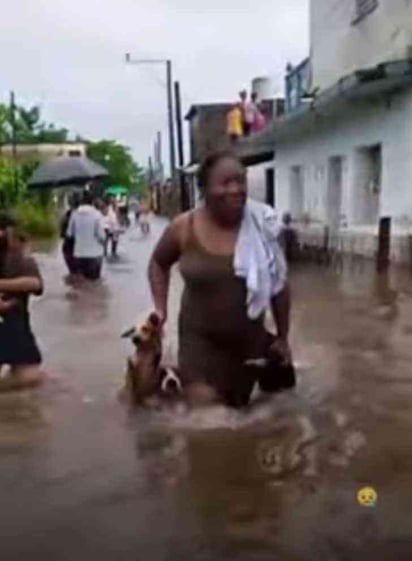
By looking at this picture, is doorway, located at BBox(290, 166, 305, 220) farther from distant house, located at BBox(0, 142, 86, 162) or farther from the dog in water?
distant house, located at BBox(0, 142, 86, 162)

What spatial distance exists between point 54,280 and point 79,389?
1188cm


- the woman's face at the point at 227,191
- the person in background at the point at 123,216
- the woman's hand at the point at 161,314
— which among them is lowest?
the person in background at the point at 123,216

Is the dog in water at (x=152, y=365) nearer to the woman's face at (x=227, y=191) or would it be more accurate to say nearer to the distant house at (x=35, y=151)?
the woman's face at (x=227, y=191)

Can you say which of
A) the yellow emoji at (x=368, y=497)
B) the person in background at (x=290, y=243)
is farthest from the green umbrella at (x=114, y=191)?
the yellow emoji at (x=368, y=497)

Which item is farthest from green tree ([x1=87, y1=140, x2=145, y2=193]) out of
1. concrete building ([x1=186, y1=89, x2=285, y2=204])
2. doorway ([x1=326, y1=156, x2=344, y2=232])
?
doorway ([x1=326, y1=156, x2=344, y2=232])

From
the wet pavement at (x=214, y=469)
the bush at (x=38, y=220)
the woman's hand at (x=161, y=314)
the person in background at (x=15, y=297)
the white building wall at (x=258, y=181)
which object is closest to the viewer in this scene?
the wet pavement at (x=214, y=469)

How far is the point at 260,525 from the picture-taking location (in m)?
5.22

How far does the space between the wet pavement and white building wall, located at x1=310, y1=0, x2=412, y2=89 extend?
38.5 feet

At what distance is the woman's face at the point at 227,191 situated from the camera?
6.53 metres

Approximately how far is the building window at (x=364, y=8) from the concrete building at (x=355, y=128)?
22 mm

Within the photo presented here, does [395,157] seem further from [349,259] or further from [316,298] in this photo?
[316,298]

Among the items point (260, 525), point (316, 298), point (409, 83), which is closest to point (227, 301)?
point (260, 525)

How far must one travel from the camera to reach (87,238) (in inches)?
749

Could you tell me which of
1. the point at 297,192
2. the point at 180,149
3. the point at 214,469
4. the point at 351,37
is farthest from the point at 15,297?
the point at 180,149
